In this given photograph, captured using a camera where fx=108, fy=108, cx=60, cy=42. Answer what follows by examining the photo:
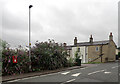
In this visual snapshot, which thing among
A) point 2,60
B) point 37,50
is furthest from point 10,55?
point 37,50

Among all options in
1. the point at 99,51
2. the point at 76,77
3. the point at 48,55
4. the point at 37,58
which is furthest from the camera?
the point at 99,51

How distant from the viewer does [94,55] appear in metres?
28.8

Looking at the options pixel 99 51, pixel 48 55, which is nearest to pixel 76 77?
pixel 48 55

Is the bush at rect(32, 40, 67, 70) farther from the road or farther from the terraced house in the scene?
the terraced house

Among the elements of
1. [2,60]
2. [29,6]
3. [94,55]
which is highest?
[29,6]

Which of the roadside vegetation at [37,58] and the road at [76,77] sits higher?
the roadside vegetation at [37,58]

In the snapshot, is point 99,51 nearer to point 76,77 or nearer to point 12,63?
point 76,77

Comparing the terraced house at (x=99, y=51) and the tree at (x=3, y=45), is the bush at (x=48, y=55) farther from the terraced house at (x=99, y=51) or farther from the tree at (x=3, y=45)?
the terraced house at (x=99, y=51)

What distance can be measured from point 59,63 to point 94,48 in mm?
18716

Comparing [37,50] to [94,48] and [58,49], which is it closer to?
[58,49]

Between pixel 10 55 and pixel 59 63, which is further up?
pixel 10 55

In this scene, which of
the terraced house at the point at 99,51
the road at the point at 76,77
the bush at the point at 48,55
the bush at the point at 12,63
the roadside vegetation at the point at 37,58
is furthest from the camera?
the terraced house at the point at 99,51

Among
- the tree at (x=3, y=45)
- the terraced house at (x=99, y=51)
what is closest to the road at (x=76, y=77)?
the tree at (x=3, y=45)

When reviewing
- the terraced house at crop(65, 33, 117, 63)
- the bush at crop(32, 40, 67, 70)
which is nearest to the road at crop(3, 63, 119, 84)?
the bush at crop(32, 40, 67, 70)
